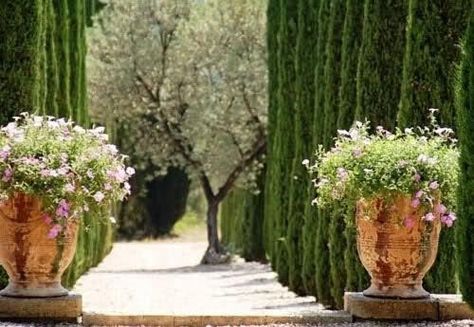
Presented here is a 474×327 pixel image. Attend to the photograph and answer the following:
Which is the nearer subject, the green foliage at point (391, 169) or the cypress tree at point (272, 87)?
the green foliage at point (391, 169)

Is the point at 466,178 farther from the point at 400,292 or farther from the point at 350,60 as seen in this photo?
the point at 350,60

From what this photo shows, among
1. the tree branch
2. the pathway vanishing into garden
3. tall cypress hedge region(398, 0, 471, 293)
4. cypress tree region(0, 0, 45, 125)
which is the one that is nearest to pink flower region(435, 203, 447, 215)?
the pathway vanishing into garden

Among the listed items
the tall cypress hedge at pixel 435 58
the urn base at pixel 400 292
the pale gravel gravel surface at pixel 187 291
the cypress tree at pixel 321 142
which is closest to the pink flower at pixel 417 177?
the urn base at pixel 400 292

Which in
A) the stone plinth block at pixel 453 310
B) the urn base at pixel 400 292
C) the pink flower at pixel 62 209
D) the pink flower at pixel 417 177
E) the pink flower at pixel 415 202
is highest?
the pink flower at pixel 417 177

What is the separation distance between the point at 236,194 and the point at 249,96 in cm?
758

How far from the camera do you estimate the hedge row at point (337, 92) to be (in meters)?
9.74

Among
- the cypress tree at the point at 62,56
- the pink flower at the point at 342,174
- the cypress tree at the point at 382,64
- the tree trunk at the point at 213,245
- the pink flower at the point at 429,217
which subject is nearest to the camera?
the pink flower at the point at 429,217

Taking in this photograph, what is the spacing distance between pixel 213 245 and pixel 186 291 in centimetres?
914

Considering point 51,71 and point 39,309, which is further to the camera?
point 51,71

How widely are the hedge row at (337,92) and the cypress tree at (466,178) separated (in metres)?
1.61

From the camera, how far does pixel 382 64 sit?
11070mm

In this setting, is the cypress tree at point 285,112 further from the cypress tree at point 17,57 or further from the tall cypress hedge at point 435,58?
the tall cypress hedge at point 435,58

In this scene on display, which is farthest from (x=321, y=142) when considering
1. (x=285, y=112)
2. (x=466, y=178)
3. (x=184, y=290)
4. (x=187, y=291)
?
(x=466, y=178)

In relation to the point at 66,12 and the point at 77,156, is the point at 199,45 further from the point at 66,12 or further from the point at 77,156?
the point at 77,156
